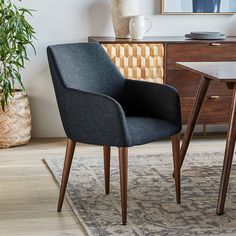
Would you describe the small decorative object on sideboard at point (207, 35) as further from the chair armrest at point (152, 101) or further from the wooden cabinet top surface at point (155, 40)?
the chair armrest at point (152, 101)

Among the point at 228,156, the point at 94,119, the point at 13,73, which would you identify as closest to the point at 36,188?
Answer: the point at 94,119

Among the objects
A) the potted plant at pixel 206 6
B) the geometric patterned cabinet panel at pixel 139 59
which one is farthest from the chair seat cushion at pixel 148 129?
the potted plant at pixel 206 6

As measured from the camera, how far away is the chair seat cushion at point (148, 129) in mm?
3342

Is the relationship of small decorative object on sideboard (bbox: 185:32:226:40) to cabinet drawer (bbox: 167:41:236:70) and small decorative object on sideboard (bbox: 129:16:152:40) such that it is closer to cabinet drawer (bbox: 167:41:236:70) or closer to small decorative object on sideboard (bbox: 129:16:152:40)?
cabinet drawer (bbox: 167:41:236:70)

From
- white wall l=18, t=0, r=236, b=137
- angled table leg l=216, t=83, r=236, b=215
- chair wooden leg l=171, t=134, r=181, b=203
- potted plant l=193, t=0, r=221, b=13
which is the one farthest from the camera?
potted plant l=193, t=0, r=221, b=13

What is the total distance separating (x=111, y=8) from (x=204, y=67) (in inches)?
58.8

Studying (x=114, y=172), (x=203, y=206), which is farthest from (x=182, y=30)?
(x=203, y=206)

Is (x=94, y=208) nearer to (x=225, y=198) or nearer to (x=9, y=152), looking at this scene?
(x=225, y=198)

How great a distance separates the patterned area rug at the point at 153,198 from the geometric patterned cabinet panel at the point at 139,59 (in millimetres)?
632

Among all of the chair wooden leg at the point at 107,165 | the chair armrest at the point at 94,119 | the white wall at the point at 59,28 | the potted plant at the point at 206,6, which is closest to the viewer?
the chair armrest at the point at 94,119

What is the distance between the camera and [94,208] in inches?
140

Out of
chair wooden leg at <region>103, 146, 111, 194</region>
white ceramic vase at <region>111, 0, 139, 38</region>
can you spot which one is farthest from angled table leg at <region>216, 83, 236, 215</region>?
white ceramic vase at <region>111, 0, 139, 38</region>

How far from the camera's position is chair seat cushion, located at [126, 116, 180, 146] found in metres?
3.34

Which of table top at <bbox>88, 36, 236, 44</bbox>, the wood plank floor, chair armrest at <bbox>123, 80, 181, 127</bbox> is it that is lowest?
the wood plank floor
